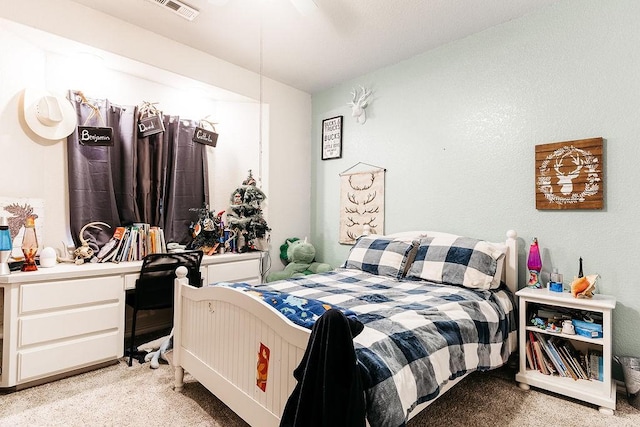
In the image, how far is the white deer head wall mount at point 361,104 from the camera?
11.6 feet

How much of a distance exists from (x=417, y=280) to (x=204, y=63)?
2724mm

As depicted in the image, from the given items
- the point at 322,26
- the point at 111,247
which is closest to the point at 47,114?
the point at 111,247

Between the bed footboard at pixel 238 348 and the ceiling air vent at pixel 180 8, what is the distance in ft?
6.11

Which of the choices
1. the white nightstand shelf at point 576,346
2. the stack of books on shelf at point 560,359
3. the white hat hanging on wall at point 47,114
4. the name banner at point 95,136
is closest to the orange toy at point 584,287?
the white nightstand shelf at point 576,346

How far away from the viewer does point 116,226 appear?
9.44 feet

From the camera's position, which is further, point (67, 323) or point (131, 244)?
point (131, 244)

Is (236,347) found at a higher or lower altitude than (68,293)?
lower

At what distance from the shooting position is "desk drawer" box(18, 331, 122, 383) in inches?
81.5

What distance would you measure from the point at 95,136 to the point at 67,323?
1417 millimetres

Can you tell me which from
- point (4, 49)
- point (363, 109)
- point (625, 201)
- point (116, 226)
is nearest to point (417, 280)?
point (625, 201)

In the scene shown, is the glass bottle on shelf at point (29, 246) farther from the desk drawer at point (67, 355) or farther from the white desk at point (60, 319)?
the desk drawer at point (67, 355)

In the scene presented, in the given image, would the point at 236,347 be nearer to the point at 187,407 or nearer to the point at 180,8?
the point at 187,407

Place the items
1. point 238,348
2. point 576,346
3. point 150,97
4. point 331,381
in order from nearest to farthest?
point 331,381, point 238,348, point 576,346, point 150,97

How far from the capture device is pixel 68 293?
7.30ft
